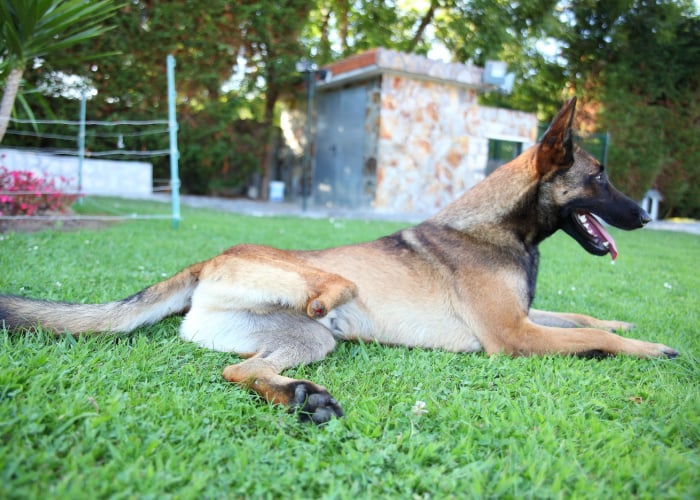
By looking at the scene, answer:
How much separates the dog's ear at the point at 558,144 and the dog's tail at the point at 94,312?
2186 millimetres

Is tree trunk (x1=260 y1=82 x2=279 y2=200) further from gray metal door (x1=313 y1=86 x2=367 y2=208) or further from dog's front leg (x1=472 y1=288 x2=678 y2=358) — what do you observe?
dog's front leg (x1=472 y1=288 x2=678 y2=358)

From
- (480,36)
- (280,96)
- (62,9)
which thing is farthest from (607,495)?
(480,36)

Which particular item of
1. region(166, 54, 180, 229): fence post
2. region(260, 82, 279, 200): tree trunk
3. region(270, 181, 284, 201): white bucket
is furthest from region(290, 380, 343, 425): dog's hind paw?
region(270, 181, 284, 201): white bucket

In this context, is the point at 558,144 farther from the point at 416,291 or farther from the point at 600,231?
the point at 416,291

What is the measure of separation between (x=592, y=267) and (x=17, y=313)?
6022 mm

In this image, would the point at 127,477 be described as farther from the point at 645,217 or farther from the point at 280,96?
the point at 280,96

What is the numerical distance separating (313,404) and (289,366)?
1.39ft

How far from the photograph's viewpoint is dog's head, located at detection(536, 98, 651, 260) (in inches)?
116

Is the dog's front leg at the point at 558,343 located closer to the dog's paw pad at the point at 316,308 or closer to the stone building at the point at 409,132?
the dog's paw pad at the point at 316,308

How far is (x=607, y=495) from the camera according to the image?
1497mm

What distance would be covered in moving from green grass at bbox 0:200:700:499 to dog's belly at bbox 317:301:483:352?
8cm

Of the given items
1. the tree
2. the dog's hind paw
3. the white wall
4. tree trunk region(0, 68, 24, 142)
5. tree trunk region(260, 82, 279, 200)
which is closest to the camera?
the dog's hind paw

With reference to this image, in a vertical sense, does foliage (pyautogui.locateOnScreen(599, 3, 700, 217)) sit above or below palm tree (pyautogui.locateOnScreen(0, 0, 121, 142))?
above

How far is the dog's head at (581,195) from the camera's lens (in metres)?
2.96
